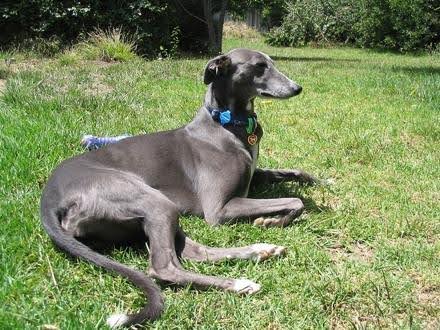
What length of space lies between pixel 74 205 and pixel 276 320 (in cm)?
133

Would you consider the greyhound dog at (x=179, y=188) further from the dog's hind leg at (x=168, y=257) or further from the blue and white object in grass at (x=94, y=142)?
the blue and white object in grass at (x=94, y=142)

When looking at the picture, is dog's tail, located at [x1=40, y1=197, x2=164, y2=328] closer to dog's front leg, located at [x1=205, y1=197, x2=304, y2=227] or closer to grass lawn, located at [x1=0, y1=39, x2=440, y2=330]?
grass lawn, located at [x1=0, y1=39, x2=440, y2=330]

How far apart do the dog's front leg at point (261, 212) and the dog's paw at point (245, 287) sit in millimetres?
802

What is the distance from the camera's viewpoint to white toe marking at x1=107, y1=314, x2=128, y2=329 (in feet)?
7.82

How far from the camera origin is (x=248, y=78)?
13.2ft

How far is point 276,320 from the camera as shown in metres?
2.54

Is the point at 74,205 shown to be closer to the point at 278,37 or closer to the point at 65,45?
the point at 65,45

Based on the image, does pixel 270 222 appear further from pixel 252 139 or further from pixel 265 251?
pixel 252 139

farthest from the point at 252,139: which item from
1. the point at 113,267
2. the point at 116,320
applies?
the point at 116,320

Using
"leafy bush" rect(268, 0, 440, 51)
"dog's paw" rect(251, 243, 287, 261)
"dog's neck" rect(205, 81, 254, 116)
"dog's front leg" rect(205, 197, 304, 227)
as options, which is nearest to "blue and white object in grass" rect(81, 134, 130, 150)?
"dog's neck" rect(205, 81, 254, 116)

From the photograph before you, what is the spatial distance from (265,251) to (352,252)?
586 mm

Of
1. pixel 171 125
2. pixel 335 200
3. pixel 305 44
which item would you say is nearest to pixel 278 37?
pixel 305 44

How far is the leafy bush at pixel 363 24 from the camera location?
18.5 metres

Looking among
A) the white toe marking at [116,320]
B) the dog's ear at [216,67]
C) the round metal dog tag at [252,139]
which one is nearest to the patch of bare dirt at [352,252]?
the round metal dog tag at [252,139]
